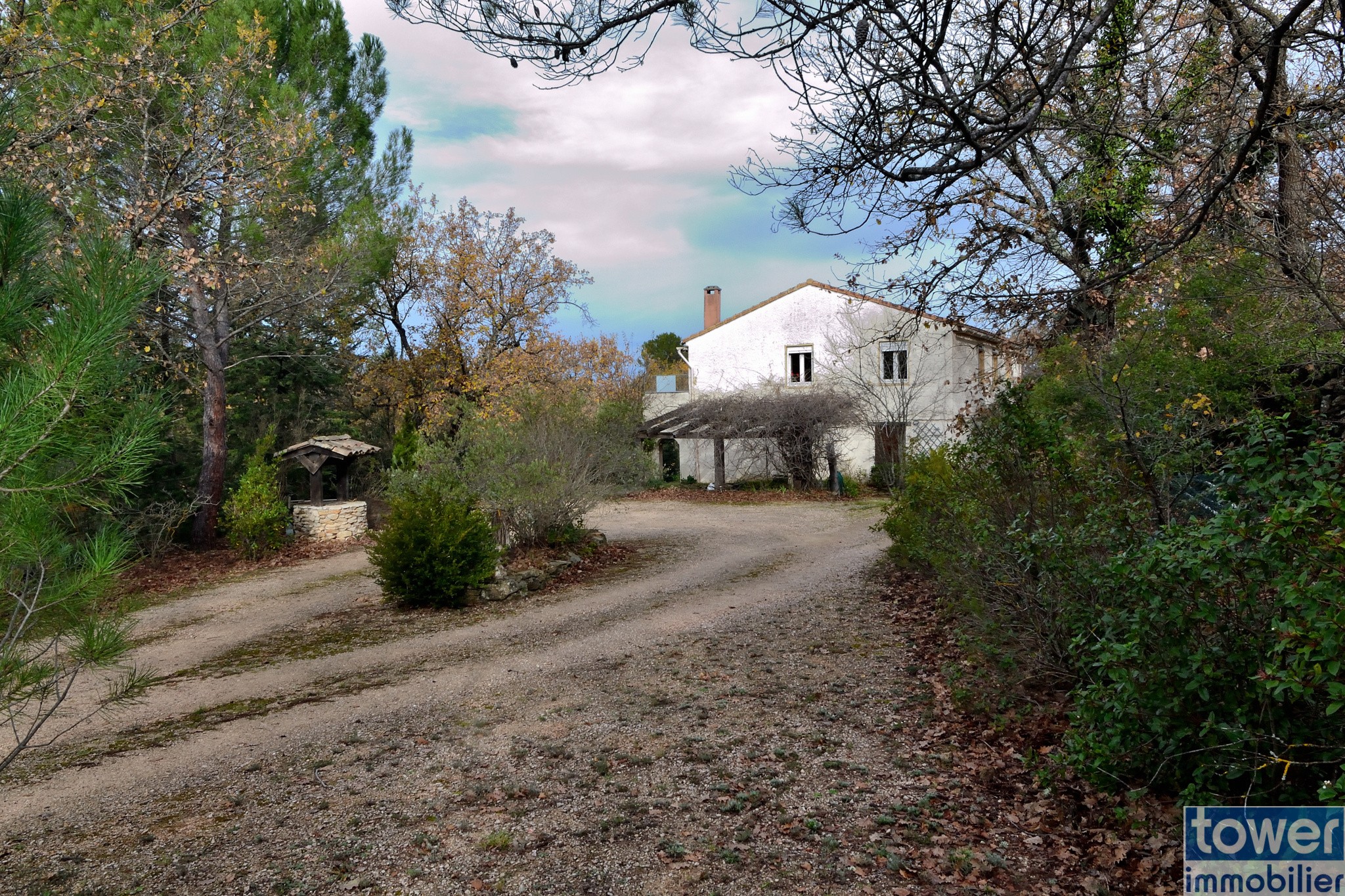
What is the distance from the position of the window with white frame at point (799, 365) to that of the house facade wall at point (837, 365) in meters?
0.13

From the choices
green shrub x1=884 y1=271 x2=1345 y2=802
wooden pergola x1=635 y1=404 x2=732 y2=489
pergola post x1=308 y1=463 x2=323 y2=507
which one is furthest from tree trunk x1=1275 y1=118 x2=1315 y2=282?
wooden pergola x1=635 y1=404 x2=732 y2=489

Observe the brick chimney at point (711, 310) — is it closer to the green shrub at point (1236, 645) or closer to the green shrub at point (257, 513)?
the green shrub at point (257, 513)

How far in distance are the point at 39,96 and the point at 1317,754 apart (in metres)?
12.6

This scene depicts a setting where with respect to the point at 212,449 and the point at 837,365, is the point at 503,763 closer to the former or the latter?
the point at 212,449

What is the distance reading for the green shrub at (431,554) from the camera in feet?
28.6

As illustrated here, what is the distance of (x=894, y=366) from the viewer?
22250 millimetres

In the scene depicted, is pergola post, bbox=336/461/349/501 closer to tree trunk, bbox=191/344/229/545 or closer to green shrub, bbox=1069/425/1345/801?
tree trunk, bbox=191/344/229/545

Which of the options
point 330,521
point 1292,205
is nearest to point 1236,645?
point 1292,205

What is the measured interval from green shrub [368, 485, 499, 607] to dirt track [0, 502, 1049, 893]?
0.46m

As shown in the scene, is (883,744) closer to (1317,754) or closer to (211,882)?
(1317,754)

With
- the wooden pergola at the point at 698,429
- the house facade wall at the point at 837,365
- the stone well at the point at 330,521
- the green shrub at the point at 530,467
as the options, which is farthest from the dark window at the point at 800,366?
the stone well at the point at 330,521

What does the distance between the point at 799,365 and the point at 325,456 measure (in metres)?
14.6

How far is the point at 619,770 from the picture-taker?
4.27 m

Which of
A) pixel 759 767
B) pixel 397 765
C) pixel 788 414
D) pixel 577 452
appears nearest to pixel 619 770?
pixel 759 767
